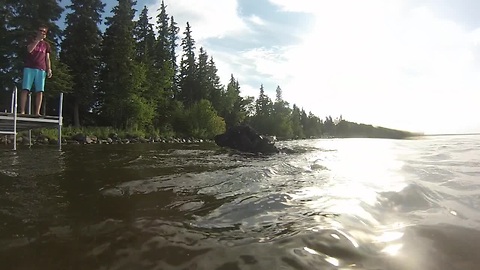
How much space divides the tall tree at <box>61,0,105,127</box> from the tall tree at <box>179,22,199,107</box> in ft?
97.2

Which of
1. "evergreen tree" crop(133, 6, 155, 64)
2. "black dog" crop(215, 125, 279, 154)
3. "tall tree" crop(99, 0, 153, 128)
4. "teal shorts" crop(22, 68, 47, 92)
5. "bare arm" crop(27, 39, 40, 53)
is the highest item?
"evergreen tree" crop(133, 6, 155, 64)

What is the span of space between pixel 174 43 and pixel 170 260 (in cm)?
7196

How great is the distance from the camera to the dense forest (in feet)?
99.4

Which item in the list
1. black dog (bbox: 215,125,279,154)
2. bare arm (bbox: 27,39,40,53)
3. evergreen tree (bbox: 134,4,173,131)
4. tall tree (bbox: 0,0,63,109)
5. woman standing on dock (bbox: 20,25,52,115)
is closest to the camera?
bare arm (bbox: 27,39,40,53)

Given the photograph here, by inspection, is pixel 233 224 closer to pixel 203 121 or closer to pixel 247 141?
pixel 247 141

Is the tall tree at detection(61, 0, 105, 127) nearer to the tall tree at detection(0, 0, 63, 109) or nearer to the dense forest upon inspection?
the dense forest

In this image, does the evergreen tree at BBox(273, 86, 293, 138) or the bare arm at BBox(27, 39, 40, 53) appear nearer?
the bare arm at BBox(27, 39, 40, 53)

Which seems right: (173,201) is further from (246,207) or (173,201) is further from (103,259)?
(103,259)

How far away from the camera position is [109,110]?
40.9m

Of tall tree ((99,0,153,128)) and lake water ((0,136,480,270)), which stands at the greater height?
tall tree ((99,0,153,128))

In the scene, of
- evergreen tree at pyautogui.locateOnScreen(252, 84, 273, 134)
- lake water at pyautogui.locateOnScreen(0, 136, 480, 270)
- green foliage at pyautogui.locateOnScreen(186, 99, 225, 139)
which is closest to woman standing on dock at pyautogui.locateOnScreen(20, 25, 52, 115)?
lake water at pyautogui.locateOnScreen(0, 136, 480, 270)

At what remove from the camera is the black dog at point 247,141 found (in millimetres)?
14730

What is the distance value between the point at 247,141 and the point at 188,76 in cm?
5612

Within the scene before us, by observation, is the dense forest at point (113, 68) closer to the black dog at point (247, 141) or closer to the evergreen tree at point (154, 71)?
the evergreen tree at point (154, 71)
